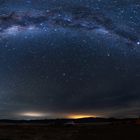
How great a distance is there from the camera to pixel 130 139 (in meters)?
17.4

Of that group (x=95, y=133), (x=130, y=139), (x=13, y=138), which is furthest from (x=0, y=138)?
(x=130, y=139)

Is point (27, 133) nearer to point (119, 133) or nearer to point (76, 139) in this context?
point (76, 139)

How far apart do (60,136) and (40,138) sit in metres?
1.43

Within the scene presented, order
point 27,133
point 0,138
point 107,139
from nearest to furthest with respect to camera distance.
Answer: point 0,138 → point 107,139 → point 27,133

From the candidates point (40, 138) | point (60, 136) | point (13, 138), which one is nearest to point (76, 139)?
point (60, 136)

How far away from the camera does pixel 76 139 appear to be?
17.9 meters

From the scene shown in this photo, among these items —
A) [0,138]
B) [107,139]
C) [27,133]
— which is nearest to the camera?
[0,138]

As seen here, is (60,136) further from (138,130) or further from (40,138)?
(138,130)

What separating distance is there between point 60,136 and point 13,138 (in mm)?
2737

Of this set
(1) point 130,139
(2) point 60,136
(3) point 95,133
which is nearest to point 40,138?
(2) point 60,136

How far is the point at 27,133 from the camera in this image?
1914 centimetres

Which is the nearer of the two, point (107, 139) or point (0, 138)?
point (0, 138)

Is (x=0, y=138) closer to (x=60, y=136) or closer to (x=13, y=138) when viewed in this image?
(x=13, y=138)

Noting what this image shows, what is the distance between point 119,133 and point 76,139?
8.80 ft
